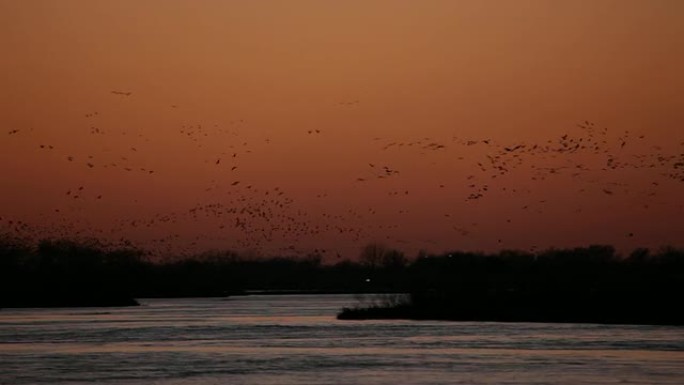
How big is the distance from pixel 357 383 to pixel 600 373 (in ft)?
28.7

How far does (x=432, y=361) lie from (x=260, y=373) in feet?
27.0

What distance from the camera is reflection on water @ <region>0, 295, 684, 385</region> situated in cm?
4341

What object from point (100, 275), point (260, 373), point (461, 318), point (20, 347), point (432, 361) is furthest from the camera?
point (100, 275)

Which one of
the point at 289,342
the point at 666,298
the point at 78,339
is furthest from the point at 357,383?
the point at 666,298

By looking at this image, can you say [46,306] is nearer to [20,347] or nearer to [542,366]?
[20,347]

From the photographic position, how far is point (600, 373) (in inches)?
1710

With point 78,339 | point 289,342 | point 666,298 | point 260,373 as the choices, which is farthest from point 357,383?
point 666,298

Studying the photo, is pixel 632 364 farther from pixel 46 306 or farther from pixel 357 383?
pixel 46 306

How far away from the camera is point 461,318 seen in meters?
89.4

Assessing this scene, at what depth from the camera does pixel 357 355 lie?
181 feet

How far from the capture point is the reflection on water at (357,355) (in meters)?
43.4

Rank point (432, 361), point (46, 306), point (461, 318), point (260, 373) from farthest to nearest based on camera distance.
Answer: point (46, 306) < point (461, 318) < point (432, 361) < point (260, 373)

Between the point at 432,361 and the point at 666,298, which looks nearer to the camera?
the point at 432,361

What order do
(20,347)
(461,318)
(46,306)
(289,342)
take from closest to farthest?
(20,347)
(289,342)
(461,318)
(46,306)
